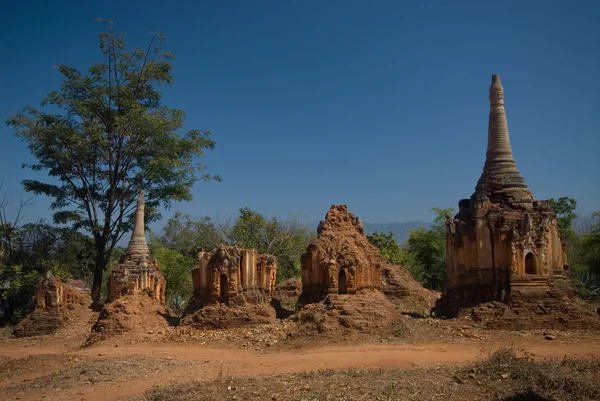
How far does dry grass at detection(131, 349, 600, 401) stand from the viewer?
9781mm

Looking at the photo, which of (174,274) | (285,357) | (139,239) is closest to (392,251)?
(174,274)

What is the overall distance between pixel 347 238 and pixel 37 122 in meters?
19.6

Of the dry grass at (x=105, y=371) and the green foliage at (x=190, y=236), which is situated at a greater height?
the green foliage at (x=190, y=236)

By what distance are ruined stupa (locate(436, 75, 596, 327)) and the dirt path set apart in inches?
85.4

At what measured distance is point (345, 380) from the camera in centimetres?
1093

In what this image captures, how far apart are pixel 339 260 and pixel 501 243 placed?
5.57 meters

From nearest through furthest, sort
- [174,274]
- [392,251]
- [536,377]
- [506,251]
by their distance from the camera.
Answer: [536,377] < [506,251] < [174,274] < [392,251]

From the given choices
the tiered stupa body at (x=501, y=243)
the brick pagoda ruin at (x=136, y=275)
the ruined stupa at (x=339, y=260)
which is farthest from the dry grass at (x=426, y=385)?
the brick pagoda ruin at (x=136, y=275)

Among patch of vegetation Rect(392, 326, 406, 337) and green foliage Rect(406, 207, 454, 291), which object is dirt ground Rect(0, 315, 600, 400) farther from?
green foliage Rect(406, 207, 454, 291)

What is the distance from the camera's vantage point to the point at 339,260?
61.6 ft

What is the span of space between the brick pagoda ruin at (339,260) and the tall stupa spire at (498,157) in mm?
4994

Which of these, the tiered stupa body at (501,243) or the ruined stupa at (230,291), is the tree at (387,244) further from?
the ruined stupa at (230,291)

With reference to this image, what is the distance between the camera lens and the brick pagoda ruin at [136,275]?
2303 centimetres

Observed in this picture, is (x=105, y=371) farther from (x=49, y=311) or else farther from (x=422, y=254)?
(x=422, y=254)
